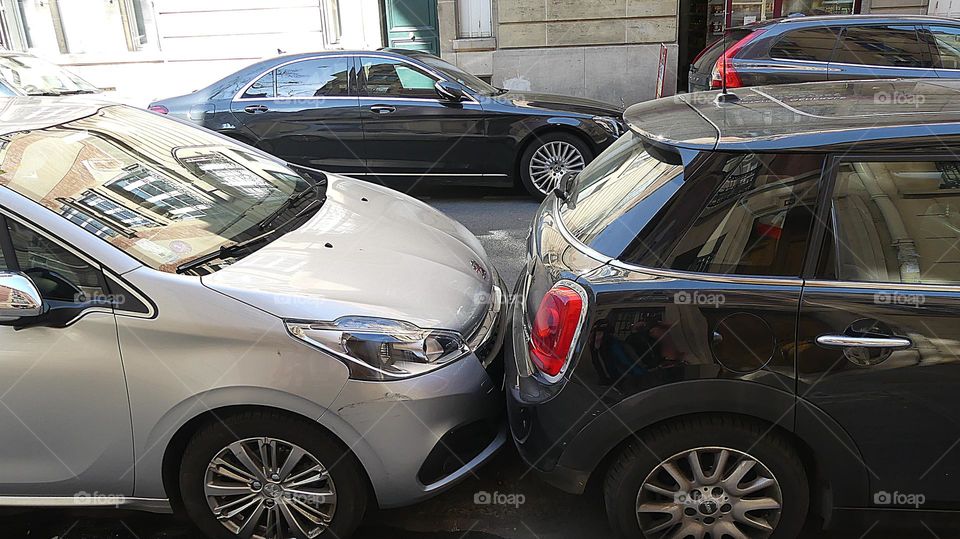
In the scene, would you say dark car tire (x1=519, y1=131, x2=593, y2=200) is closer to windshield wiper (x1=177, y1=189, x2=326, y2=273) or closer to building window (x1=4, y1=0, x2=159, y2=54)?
windshield wiper (x1=177, y1=189, x2=326, y2=273)

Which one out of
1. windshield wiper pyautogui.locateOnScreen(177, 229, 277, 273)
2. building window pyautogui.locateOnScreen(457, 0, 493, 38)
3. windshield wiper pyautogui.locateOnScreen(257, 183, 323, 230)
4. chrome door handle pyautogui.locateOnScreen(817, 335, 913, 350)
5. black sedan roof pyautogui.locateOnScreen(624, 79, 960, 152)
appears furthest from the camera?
building window pyautogui.locateOnScreen(457, 0, 493, 38)

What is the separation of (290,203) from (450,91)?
3842mm

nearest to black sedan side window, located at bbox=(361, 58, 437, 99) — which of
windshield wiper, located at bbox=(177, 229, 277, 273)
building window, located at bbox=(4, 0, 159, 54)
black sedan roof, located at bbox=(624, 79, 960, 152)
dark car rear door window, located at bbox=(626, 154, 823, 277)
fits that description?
black sedan roof, located at bbox=(624, 79, 960, 152)

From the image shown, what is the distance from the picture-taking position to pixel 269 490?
2574 millimetres

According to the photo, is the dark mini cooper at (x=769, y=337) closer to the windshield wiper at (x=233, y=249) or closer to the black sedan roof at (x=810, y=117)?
the black sedan roof at (x=810, y=117)

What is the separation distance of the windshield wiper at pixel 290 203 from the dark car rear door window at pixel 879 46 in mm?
6156

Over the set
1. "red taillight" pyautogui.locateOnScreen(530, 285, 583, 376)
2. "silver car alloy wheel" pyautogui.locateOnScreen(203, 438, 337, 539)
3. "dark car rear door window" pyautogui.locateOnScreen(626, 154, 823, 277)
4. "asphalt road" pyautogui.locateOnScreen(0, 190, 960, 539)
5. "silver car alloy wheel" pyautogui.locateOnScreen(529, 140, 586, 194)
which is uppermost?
"dark car rear door window" pyautogui.locateOnScreen(626, 154, 823, 277)

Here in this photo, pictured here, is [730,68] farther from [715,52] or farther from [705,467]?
[705,467]

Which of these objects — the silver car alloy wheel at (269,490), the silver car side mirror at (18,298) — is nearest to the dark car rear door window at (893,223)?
the silver car alloy wheel at (269,490)

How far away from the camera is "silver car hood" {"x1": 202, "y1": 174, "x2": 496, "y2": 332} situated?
2.49 meters

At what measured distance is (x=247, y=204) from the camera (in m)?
3.23

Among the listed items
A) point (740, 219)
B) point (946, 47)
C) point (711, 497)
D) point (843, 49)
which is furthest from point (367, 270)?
point (946, 47)

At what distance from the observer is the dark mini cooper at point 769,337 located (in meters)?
2.22

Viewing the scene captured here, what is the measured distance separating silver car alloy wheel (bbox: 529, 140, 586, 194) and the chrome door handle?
4823 mm
